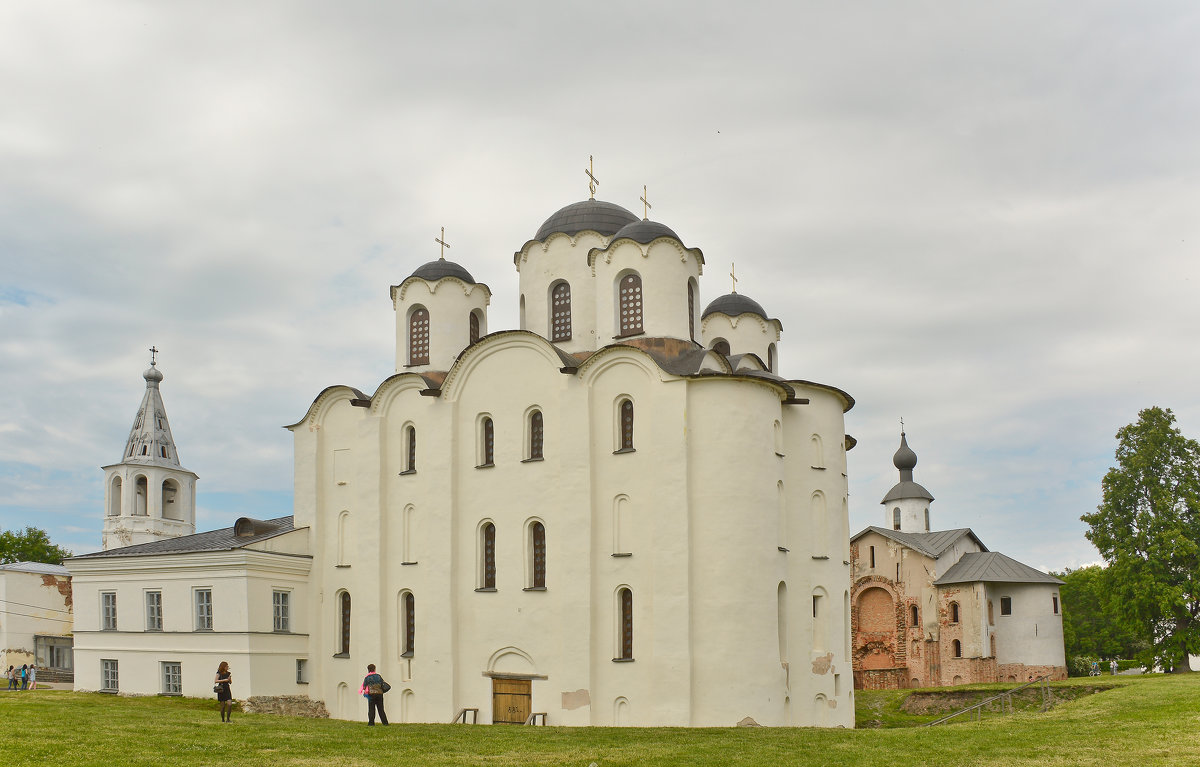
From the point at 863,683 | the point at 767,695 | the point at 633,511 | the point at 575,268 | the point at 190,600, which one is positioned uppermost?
the point at 575,268

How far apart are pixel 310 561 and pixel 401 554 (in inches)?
131

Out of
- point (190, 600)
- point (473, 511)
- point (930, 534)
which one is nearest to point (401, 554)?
point (473, 511)

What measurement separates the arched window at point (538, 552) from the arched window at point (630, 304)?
18.8ft

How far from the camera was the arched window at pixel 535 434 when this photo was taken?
28312mm

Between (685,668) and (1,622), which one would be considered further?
(1,622)

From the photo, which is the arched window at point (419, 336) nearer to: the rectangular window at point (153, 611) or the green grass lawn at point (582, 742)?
the rectangular window at point (153, 611)

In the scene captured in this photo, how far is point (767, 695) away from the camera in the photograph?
980 inches

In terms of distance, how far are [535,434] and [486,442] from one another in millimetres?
1729

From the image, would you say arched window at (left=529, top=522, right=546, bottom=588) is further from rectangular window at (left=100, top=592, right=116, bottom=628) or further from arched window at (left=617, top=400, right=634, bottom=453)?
rectangular window at (left=100, top=592, right=116, bottom=628)

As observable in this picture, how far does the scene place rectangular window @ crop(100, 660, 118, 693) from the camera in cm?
3139

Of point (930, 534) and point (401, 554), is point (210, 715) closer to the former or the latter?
point (401, 554)

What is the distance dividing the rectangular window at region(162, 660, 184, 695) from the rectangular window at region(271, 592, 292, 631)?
9.60 feet

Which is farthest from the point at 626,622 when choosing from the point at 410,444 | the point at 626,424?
the point at 410,444

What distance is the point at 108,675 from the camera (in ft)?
104
